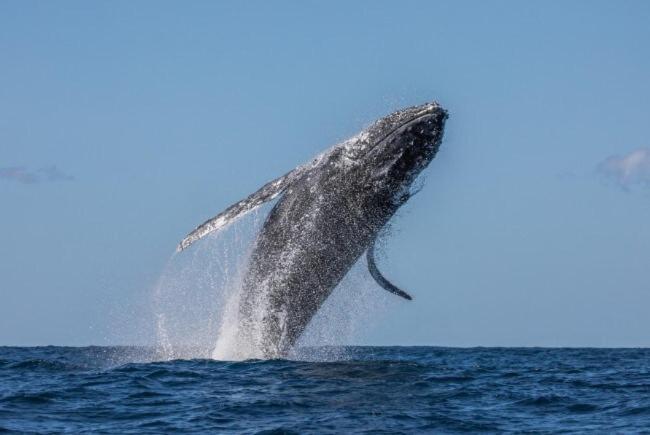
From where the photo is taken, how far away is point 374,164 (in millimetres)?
15641

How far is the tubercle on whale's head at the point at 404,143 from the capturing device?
49.7ft

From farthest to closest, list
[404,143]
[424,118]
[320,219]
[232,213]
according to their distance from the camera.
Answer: [320,219]
[232,213]
[404,143]
[424,118]

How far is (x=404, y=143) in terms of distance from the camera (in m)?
15.3

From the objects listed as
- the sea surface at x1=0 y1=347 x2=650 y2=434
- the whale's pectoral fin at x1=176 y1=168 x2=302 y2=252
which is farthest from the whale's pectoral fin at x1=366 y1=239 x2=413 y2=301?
the whale's pectoral fin at x1=176 y1=168 x2=302 y2=252

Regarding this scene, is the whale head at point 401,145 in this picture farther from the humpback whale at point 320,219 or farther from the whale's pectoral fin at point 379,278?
the whale's pectoral fin at point 379,278

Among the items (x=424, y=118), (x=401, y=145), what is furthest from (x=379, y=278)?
(x=424, y=118)

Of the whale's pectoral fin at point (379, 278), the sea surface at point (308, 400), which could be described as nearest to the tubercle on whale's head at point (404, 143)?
the whale's pectoral fin at point (379, 278)

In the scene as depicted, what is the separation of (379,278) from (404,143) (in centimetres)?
326

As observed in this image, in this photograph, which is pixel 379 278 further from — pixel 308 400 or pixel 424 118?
pixel 308 400

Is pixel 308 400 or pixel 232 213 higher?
pixel 232 213

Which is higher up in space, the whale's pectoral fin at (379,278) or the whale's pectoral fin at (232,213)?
the whale's pectoral fin at (232,213)

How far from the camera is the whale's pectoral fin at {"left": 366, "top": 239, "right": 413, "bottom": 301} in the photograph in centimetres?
1686

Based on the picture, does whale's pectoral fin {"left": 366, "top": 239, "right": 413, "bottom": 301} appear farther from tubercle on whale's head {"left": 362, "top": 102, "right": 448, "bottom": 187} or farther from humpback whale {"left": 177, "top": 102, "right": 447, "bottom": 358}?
tubercle on whale's head {"left": 362, "top": 102, "right": 448, "bottom": 187}

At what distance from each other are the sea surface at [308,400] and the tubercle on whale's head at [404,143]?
352 centimetres
